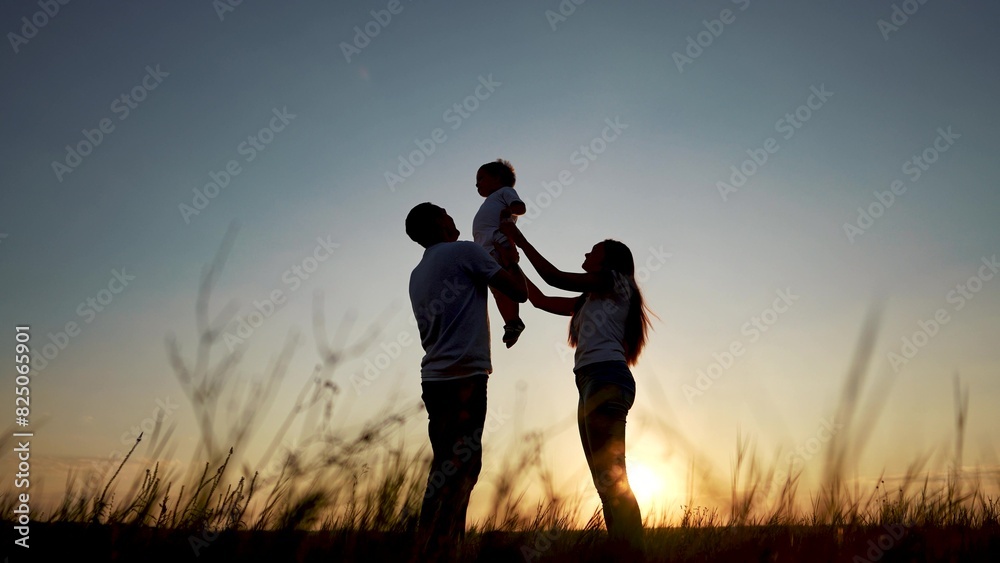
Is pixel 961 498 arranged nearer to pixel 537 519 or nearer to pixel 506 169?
pixel 537 519

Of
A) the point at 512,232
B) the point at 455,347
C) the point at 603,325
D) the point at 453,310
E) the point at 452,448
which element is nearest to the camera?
the point at 452,448

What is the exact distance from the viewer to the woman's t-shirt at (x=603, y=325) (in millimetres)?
4164

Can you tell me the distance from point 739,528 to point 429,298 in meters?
2.09

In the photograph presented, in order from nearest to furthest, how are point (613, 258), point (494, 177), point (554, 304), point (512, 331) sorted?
point (613, 258)
point (554, 304)
point (512, 331)
point (494, 177)

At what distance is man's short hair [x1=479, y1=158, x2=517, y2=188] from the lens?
6.92 m

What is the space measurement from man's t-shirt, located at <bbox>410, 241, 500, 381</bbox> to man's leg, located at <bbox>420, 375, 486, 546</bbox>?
→ 10cm

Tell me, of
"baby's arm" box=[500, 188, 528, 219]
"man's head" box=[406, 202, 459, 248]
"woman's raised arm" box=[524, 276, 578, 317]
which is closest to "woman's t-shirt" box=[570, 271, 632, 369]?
"woman's raised arm" box=[524, 276, 578, 317]

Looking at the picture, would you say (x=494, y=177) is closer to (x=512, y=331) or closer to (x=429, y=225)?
(x=512, y=331)

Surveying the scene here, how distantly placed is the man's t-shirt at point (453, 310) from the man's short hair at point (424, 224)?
19 centimetres

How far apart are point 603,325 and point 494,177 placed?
3.03 meters

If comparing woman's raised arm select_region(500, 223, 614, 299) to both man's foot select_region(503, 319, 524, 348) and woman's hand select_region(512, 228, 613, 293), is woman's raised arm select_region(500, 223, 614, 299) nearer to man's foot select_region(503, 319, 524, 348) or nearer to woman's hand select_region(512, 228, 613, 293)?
woman's hand select_region(512, 228, 613, 293)

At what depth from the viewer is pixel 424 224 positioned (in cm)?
421

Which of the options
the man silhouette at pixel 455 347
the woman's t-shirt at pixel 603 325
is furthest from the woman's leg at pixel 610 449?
the man silhouette at pixel 455 347

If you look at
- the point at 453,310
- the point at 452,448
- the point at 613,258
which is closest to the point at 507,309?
the point at 613,258
